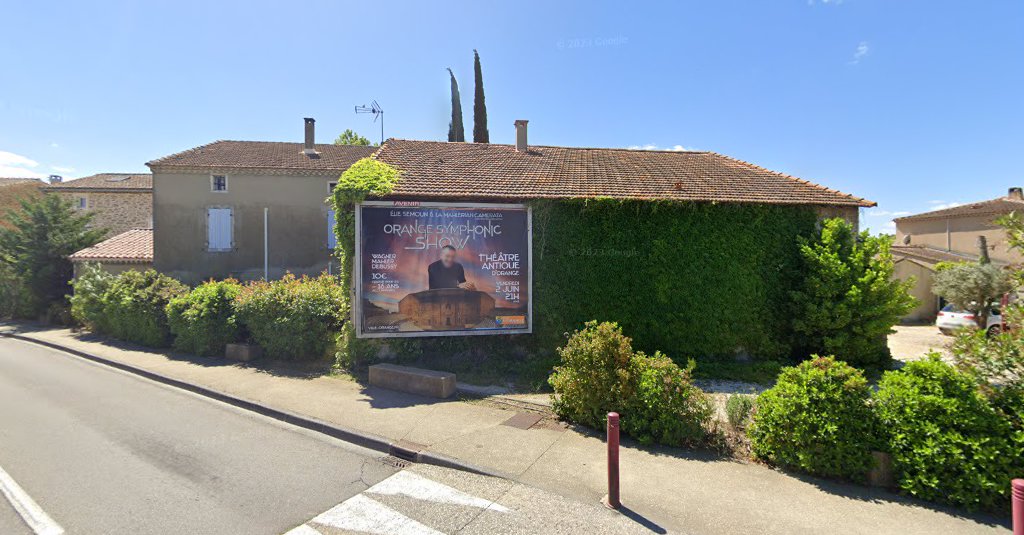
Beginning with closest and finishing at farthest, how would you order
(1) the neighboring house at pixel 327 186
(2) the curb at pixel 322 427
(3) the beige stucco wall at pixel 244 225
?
(2) the curb at pixel 322 427, (1) the neighboring house at pixel 327 186, (3) the beige stucco wall at pixel 244 225

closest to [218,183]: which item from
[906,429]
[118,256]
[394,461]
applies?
[118,256]

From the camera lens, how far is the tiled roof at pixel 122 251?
18.9m

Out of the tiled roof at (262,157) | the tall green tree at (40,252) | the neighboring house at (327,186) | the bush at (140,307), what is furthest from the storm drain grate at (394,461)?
the tall green tree at (40,252)

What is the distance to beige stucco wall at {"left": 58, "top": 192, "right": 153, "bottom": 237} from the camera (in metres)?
28.5

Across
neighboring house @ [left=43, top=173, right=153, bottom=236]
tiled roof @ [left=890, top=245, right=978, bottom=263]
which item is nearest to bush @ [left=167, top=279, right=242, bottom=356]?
neighboring house @ [left=43, top=173, right=153, bottom=236]

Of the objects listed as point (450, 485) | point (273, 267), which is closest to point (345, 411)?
point (450, 485)

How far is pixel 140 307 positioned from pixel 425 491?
13102mm

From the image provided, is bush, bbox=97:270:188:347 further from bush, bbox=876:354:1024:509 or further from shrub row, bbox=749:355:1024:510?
bush, bbox=876:354:1024:509

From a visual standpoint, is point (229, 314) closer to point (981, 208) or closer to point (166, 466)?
point (166, 466)

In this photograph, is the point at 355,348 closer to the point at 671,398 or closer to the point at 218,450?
the point at 218,450

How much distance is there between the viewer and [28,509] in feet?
14.1

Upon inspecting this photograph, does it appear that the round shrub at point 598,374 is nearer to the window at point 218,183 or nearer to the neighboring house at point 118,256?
the window at point 218,183

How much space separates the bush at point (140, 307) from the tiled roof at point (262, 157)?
7594 mm

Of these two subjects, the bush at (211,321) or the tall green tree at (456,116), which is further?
the tall green tree at (456,116)
